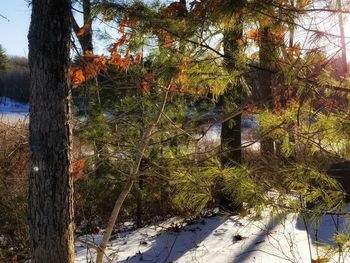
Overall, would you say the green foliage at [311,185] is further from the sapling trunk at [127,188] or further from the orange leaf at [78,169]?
→ the orange leaf at [78,169]

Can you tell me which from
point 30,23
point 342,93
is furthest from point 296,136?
point 30,23

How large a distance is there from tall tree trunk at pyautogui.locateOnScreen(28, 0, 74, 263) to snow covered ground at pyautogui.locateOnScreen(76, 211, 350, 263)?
2195 mm

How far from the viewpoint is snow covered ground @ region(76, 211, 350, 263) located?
5691 millimetres

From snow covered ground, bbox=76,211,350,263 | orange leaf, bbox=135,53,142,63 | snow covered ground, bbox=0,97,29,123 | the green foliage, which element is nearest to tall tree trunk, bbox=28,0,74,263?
snow covered ground, bbox=0,97,29,123

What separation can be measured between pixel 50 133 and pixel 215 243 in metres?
3.71

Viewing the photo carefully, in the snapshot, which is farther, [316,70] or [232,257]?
[232,257]

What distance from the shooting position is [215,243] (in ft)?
20.6

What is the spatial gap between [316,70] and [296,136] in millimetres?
558

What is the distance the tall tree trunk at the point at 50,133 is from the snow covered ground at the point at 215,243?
219cm

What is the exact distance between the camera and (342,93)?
316 cm

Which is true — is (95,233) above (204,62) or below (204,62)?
below

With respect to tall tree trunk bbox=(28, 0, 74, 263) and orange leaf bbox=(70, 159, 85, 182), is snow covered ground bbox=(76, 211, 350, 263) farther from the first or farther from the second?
tall tree trunk bbox=(28, 0, 74, 263)

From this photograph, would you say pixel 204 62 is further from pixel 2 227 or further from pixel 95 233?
pixel 95 233

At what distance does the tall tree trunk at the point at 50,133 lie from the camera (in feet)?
10.2
